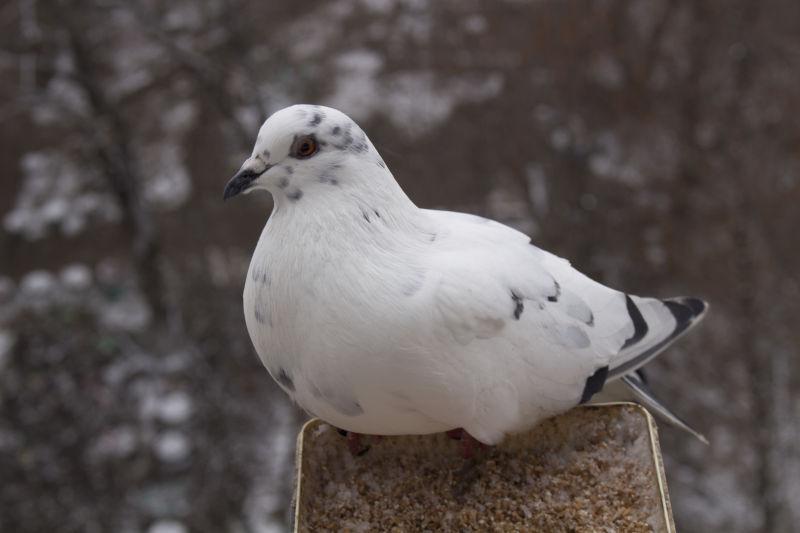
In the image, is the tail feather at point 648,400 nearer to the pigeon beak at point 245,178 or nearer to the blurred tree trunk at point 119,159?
the pigeon beak at point 245,178

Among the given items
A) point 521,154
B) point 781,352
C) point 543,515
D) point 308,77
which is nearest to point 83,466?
point 308,77

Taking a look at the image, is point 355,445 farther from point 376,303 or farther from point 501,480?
point 376,303

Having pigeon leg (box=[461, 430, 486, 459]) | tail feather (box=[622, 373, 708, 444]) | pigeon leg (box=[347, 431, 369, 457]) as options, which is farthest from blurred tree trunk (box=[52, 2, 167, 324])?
tail feather (box=[622, 373, 708, 444])

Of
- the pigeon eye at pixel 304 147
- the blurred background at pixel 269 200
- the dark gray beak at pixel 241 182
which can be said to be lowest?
the blurred background at pixel 269 200

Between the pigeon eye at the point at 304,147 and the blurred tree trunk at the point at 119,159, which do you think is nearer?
the pigeon eye at the point at 304,147

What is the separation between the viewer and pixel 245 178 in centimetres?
104

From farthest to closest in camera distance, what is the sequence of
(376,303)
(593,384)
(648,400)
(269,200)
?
(269,200) → (648,400) → (593,384) → (376,303)

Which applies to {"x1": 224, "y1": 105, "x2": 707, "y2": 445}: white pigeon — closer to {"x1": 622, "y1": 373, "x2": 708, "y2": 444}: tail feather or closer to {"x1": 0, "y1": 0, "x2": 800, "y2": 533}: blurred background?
{"x1": 622, "y1": 373, "x2": 708, "y2": 444}: tail feather

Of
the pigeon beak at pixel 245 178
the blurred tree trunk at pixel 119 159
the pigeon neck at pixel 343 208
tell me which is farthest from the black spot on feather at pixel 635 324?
the blurred tree trunk at pixel 119 159

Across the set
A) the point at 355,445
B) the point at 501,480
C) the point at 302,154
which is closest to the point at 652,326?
the point at 501,480

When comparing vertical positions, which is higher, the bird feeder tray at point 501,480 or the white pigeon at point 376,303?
the white pigeon at point 376,303

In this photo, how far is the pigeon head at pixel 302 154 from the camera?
1.03 metres

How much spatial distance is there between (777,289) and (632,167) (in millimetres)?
886

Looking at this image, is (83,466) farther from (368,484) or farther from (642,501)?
(642,501)
